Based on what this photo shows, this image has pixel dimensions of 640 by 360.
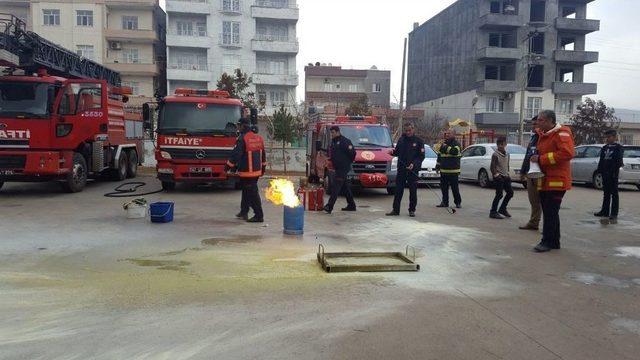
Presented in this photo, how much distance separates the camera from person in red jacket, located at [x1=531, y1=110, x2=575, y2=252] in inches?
285

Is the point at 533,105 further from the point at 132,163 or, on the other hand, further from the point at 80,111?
the point at 80,111

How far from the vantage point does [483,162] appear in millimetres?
18094

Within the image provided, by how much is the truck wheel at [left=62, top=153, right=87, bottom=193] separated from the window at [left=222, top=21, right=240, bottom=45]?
36357 millimetres

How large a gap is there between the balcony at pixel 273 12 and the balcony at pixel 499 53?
57.7ft

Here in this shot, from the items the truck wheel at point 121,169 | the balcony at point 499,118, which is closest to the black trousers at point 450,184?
the truck wheel at point 121,169

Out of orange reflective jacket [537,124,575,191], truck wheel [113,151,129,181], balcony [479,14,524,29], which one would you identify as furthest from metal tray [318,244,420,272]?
balcony [479,14,524,29]

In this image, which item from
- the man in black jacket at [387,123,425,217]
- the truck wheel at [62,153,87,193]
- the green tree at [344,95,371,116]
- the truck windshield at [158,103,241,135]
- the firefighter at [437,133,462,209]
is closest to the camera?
the man in black jacket at [387,123,425,217]

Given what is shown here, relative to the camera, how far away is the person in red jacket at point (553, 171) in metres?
7.25

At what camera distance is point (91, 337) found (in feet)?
13.1

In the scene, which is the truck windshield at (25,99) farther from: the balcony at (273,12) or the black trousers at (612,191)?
the balcony at (273,12)

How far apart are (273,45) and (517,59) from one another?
74.6ft

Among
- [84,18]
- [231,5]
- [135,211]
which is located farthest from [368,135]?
[84,18]

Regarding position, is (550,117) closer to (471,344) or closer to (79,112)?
(471,344)

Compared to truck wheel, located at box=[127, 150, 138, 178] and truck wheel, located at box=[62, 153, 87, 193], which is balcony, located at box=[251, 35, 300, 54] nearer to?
truck wheel, located at box=[127, 150, 138, 178]
